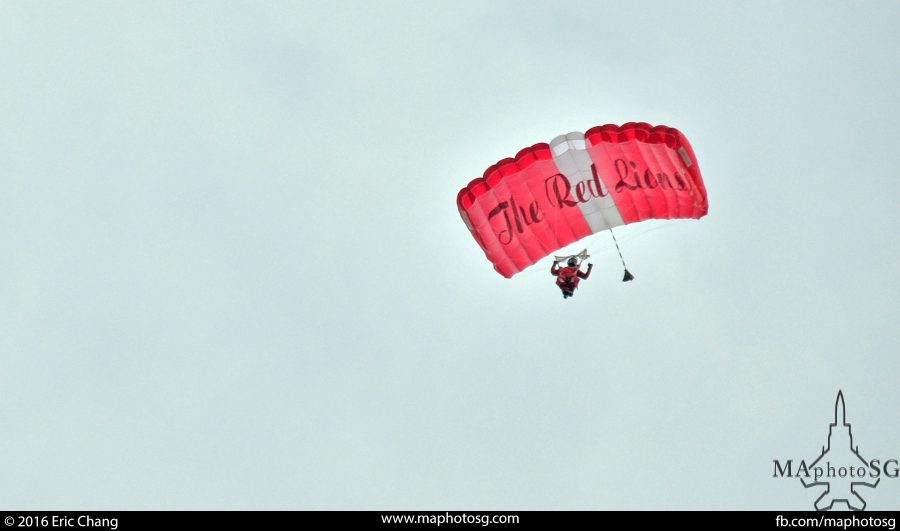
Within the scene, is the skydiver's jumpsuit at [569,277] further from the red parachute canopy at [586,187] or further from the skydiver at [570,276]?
the red parachute canopy at [586,187]

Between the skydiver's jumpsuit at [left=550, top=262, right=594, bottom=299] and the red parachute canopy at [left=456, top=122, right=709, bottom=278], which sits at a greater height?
the red parachute canopy at [left=456, top=122, right=709, bottom=278]

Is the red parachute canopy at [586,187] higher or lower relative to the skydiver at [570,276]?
higher

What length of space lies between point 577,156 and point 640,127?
179 cm

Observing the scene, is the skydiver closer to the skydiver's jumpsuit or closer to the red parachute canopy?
the skydiver's jumpsuit

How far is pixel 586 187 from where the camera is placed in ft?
111

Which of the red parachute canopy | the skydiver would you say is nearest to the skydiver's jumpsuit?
the skydiver

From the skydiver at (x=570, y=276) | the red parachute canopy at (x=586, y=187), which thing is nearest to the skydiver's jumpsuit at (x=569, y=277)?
the skydiver at (x=570, y=276)

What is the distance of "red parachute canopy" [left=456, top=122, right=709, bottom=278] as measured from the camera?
33.8m

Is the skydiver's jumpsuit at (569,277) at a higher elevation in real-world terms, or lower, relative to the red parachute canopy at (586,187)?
lower

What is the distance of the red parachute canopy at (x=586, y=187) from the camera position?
33.8 metres
